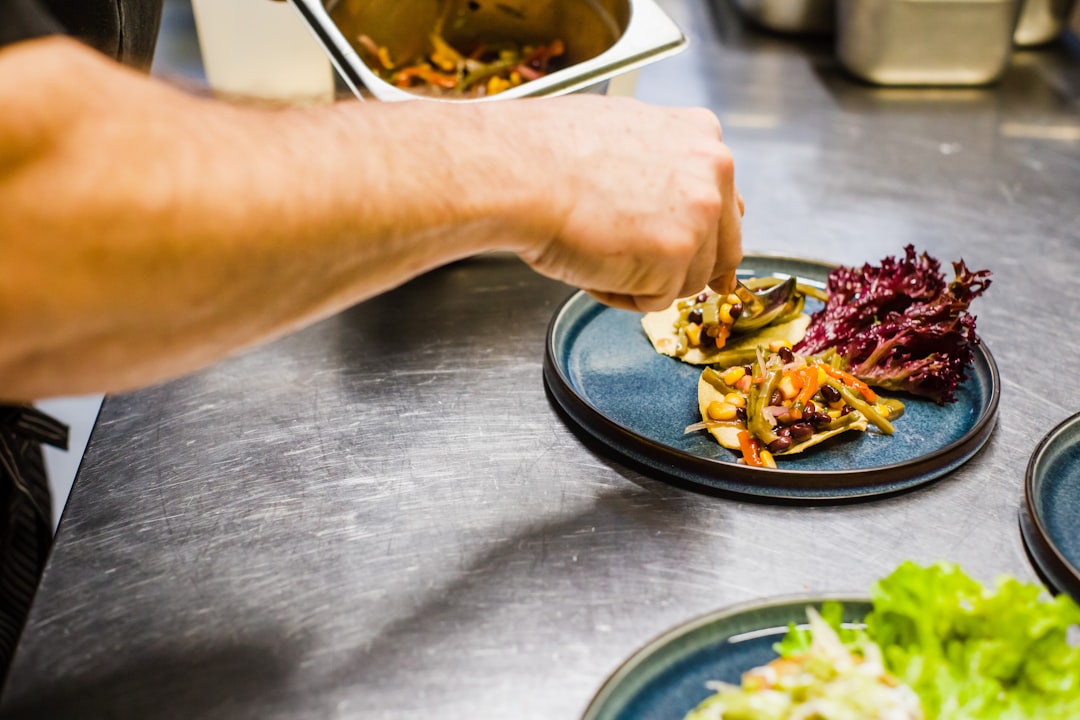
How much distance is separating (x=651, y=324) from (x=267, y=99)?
2.22 ft

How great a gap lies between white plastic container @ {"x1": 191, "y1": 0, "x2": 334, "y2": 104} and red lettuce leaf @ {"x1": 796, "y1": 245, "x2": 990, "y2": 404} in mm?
1000

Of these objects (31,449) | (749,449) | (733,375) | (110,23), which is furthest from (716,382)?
(31,449)

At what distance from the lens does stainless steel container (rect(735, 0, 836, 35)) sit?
104 inches

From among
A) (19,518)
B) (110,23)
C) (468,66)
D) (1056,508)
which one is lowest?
(19,518)

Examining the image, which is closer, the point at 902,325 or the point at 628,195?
the point at 628,195

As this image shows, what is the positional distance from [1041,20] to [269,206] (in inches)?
103

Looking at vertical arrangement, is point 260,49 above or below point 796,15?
above

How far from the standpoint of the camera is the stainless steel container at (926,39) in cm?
218

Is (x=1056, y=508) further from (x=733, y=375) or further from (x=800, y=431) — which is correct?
(x=733, y=375)

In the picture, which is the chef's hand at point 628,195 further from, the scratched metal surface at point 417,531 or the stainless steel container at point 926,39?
the stainless steel container at point 926,39

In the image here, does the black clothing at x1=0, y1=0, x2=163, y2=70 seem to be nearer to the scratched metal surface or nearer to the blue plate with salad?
the scratched metal surface

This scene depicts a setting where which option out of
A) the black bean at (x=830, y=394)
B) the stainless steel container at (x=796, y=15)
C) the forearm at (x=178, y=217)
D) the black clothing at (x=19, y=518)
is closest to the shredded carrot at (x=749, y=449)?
the black bean at (x=830, y=394)

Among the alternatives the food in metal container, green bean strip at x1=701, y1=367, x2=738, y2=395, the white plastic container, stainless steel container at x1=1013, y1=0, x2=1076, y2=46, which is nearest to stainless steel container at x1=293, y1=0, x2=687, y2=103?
the food in metal container

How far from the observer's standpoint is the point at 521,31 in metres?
1.87
